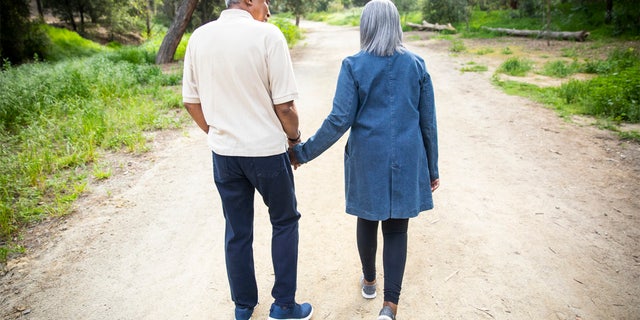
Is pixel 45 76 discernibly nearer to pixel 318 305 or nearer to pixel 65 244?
pixel 65 244

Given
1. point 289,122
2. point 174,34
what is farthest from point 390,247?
point 174,34

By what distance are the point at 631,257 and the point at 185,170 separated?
450cm

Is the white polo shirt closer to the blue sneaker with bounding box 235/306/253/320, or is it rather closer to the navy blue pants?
the navy blue pants

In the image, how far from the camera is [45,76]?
26.1 ft

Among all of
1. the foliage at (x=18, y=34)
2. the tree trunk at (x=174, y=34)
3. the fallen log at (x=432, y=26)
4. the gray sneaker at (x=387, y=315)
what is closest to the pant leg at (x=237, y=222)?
the gray sneaker at (x=387, y=315)

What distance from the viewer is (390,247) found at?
2396mm

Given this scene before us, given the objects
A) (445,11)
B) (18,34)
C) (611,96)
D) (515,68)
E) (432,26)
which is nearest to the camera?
(611,96)

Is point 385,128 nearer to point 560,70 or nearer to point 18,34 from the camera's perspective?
point 560,70

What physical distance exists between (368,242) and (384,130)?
0.77 meters

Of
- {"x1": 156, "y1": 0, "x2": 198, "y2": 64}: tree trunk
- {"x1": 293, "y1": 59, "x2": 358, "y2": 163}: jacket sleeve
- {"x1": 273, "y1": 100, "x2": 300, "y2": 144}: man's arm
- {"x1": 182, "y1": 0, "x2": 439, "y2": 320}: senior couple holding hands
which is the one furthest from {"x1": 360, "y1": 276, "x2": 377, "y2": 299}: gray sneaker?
{"x1": 156, "y1": 0, "x2": 198, "y2": 64}: tree trunk

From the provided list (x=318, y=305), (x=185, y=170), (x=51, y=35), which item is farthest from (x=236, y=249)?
(x=51, y=35)

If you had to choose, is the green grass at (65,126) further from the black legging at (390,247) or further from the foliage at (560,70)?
the foliage at (560,70)

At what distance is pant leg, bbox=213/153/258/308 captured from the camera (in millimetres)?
2215

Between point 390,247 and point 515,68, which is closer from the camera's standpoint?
point 390,247
